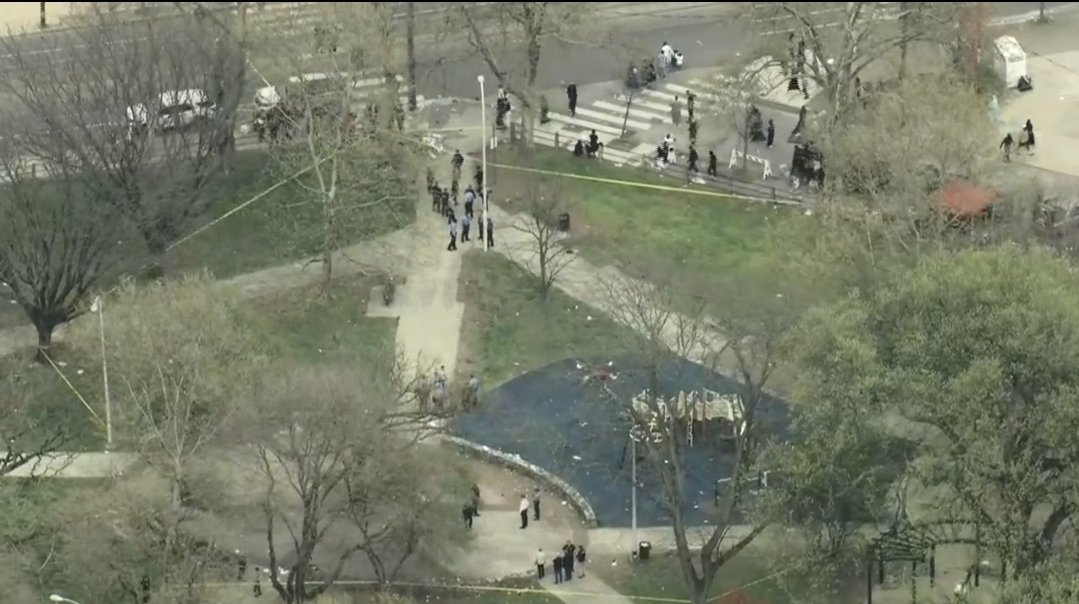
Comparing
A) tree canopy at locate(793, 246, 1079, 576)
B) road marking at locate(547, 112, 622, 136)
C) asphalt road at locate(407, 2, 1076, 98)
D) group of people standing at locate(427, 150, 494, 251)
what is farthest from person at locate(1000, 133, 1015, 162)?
tree canopy at locate(793, 246, 1079, 576)

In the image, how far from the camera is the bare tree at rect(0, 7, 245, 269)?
2990 inches

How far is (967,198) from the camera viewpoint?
3049 inches

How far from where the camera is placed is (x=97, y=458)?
228ft

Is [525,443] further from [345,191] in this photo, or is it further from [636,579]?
[345,191]

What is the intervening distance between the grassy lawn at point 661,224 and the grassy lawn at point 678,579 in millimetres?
14235

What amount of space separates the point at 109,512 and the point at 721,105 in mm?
33838

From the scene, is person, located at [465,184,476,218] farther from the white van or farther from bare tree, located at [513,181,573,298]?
the white van

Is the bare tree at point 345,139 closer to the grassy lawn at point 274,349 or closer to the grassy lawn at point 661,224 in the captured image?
the grassy lawn at point 274,349

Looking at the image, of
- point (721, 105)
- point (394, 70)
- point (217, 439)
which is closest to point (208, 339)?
point (217, 439)

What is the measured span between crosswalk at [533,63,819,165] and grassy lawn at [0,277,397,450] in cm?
1402

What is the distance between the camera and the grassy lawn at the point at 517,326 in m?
75.6

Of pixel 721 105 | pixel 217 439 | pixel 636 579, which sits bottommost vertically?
pixel 636 579

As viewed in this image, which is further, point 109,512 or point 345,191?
point 345,191

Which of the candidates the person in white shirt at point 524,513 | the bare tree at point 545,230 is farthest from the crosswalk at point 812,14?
the person in white shirt at point 524,513
